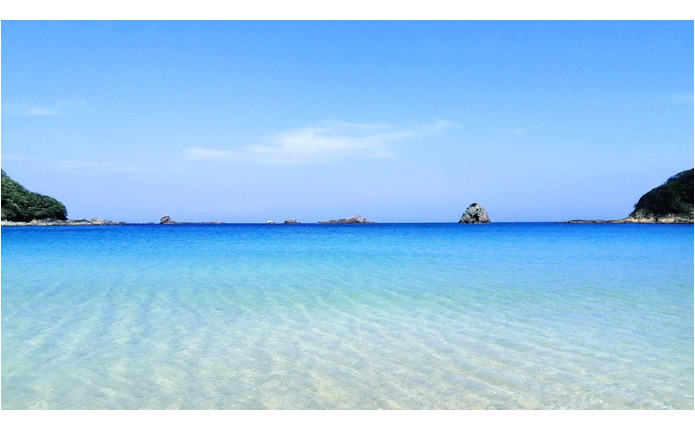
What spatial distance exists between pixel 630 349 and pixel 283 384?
4.25 m

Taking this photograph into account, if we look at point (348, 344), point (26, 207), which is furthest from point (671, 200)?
point (26, 207)

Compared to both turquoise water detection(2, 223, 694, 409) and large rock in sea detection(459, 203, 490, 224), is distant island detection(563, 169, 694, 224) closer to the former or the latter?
large rock in sea detection(459, 203, 490, 224)

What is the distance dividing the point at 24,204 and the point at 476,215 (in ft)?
301

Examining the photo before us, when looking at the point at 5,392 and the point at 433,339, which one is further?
the point at 433,339

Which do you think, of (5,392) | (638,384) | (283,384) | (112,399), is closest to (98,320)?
(5,392)

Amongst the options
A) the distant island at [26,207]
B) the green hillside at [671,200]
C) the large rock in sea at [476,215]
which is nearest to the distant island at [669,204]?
the green hillside at [671,200]

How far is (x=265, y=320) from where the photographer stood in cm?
784

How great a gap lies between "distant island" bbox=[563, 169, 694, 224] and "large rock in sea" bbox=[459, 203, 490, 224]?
3534 cm

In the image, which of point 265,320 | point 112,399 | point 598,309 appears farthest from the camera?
point 598,309

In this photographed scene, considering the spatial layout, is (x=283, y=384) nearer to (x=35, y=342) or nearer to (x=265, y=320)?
(x=265, y=320)

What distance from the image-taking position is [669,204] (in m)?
108

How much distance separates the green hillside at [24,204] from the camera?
3310 inches

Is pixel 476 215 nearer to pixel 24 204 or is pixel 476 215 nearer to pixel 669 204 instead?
pixel 669 204
